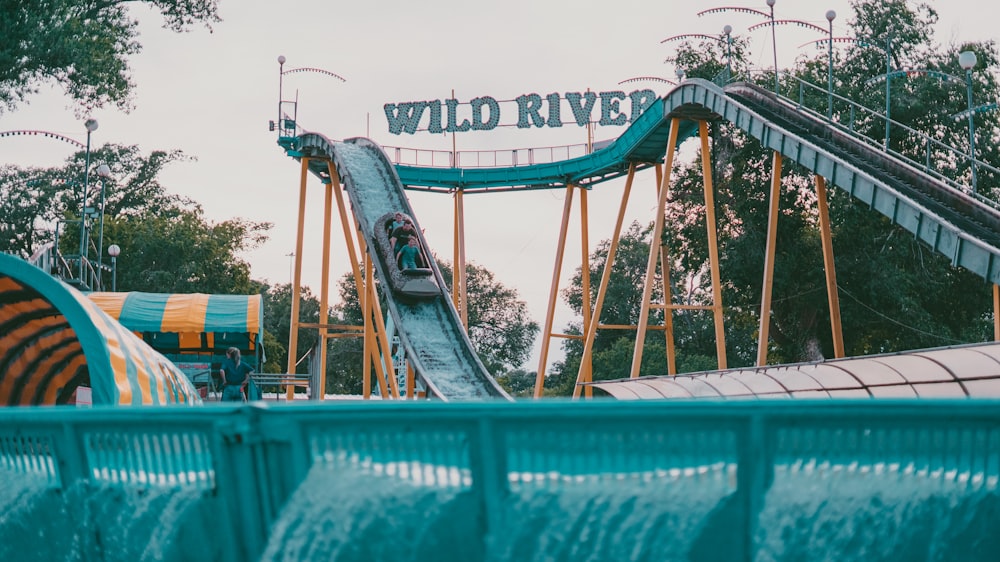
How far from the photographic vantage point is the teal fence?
329 cm

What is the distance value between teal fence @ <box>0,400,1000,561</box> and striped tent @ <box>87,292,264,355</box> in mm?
22865

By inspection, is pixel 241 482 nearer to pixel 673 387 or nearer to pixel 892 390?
pixel 892 390

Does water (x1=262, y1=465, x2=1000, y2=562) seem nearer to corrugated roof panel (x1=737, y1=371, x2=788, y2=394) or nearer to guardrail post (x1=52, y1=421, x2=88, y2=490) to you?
guardrail post (x1=52, y1=421, x2=88, y2=490)

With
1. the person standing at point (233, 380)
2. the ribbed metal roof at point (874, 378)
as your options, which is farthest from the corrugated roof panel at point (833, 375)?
the person standing at point (233, 380)

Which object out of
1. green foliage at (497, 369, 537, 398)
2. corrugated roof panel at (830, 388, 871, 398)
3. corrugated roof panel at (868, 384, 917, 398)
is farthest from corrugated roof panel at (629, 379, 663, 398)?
green foliage at (497, 369, 537, 398)

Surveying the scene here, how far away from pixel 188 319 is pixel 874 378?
17.2 m

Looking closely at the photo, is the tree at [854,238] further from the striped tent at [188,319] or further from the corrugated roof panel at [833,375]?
the corrugated roof panel at [833,375]

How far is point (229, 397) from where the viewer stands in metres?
14.6

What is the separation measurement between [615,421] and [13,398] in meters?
9.22

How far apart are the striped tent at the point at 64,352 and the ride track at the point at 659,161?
7.44 metres

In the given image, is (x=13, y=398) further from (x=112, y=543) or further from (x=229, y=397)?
(x=112, y=543)

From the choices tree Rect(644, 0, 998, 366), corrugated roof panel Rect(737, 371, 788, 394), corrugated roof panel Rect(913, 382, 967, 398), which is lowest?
corrugated roof panel Rect(737, 371, 788, 394)

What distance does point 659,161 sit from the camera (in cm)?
2805

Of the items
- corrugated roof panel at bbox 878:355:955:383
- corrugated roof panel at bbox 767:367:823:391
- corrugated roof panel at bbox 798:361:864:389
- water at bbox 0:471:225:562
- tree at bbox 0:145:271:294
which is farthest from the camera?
tree at bbox 0:145:271:294
